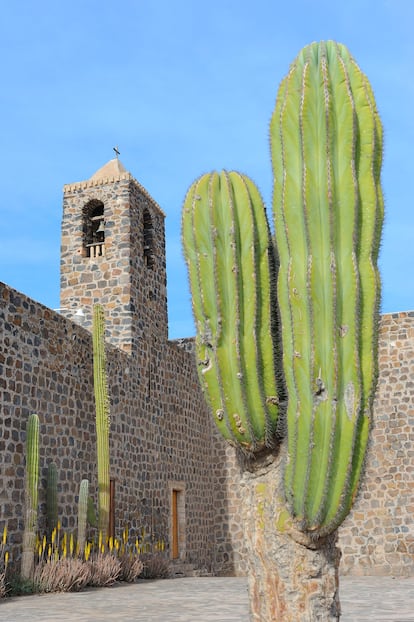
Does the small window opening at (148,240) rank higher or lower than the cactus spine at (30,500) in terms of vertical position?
higher

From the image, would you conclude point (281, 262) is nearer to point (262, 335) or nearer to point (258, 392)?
point (262, 335)

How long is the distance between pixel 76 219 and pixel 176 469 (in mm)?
5039

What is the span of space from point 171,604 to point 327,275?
5.29m

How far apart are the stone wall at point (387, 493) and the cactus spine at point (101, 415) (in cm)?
559

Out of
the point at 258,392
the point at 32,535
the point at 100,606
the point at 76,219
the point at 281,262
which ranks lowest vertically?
the point at 100,606

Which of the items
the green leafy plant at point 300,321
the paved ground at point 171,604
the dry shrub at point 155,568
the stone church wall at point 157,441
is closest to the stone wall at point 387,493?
the stone church wall at point 157,441

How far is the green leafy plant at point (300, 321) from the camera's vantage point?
12.6 feet

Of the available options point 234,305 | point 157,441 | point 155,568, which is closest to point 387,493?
point 157,441

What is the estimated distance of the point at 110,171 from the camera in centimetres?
1395

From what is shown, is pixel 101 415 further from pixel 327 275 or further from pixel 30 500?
pixel 327 275

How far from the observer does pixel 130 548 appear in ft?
39.4

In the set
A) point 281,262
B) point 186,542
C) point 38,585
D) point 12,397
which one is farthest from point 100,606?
point 186,542

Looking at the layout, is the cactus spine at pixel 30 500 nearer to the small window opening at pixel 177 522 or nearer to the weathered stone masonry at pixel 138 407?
the weathered stone masonry at pixel 138 407

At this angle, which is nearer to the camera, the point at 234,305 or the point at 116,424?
the point at 234,305
